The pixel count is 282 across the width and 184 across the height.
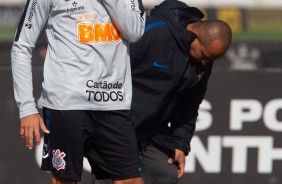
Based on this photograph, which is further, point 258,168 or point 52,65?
point 258,168

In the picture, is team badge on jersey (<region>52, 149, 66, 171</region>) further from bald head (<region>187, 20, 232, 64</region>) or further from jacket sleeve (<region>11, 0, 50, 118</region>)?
bald head (<region>187, 20, 232, 64</region>)

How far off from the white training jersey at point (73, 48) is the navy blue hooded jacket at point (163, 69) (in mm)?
734

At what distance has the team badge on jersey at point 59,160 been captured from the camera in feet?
12.9

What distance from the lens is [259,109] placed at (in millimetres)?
6465

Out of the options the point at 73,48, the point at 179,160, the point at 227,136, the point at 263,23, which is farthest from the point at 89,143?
the point at 263,23

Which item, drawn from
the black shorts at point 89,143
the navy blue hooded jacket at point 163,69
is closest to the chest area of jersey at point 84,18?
the black shorts at point 89,143

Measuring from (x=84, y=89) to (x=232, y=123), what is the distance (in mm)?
2747

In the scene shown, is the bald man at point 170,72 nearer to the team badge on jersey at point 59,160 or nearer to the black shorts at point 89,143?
the black shorts at point 89,143

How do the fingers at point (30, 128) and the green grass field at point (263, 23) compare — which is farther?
the green grass field at point (263, 23)


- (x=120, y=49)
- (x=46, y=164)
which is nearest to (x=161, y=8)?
(x=120, y=49)

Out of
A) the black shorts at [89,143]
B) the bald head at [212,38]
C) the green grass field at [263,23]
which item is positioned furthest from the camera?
the green grass field at [263,23]

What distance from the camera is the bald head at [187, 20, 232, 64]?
462 centimetres

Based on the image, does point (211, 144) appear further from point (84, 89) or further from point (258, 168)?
point (84, 89)

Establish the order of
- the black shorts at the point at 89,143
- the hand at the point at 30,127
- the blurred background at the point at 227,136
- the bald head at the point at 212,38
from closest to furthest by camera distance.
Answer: the hand at the point at 30,127
the black shorts at the point at 89,143
the bald head at the point at 212,38
the blurred background at the point at 227,136
